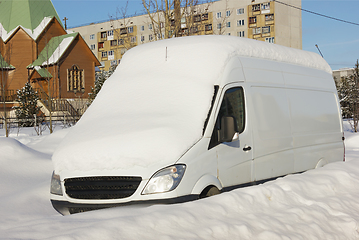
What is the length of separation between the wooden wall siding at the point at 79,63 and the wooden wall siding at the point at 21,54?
145 inches

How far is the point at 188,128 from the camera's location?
16.6 feet

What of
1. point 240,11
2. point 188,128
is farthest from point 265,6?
point 188,128

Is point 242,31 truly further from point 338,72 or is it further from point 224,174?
point 224,174

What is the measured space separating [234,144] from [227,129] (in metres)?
0.46

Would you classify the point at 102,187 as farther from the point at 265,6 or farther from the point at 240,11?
the point at 240,11

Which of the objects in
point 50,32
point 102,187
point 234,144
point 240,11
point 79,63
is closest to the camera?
point 102,187

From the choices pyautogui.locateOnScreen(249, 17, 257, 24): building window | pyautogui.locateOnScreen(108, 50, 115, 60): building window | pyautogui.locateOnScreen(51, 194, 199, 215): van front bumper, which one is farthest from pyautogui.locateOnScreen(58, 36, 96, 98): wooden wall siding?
pyautogui.locateOnScreen(108, 50, 115, 60): building window

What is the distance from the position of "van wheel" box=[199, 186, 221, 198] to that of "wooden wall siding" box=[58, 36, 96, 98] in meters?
37.4

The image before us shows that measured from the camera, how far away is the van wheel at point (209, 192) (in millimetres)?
5078

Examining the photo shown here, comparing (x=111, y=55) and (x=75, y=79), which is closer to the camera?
(x=75, y=79)

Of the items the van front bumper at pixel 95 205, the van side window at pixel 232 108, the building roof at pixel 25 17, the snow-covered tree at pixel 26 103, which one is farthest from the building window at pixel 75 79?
the van front bumper at pixel 95 205

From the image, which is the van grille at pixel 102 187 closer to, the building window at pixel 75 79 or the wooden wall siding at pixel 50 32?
the building window at pixel 75 79

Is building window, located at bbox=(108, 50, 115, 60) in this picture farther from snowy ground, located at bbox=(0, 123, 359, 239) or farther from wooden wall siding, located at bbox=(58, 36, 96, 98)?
snowy ground, located at bbox=(0, 123, 359, 239)

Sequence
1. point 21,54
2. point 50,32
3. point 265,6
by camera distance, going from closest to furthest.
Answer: point 21,54 → point 50,32 → point 265,6
